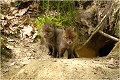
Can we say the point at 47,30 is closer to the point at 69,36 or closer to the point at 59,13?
the point at 69,36

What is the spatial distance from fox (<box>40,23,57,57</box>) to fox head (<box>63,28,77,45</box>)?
37 centimetres

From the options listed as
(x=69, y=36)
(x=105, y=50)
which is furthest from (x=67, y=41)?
(x=105, y=50)

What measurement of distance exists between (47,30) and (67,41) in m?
0.51

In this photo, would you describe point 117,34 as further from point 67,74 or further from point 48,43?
point 67,74

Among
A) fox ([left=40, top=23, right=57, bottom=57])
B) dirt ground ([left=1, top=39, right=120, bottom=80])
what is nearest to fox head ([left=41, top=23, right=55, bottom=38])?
fox ([left=40, top=23, right=57, bottom=57])

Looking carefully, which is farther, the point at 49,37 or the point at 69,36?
the point at 49,37

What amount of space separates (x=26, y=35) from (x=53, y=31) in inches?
34.5

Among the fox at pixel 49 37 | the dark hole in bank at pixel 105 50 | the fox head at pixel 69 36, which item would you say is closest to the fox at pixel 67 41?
the fox head at pixel 69 36

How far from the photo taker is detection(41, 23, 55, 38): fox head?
624 cm

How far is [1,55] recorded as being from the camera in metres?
5.76

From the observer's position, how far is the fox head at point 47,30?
20.5ft

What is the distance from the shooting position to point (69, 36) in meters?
6.01

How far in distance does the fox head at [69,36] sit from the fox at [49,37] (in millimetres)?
Result: 371

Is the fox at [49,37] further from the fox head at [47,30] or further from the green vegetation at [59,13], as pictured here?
the green vegetation at [59,13]
